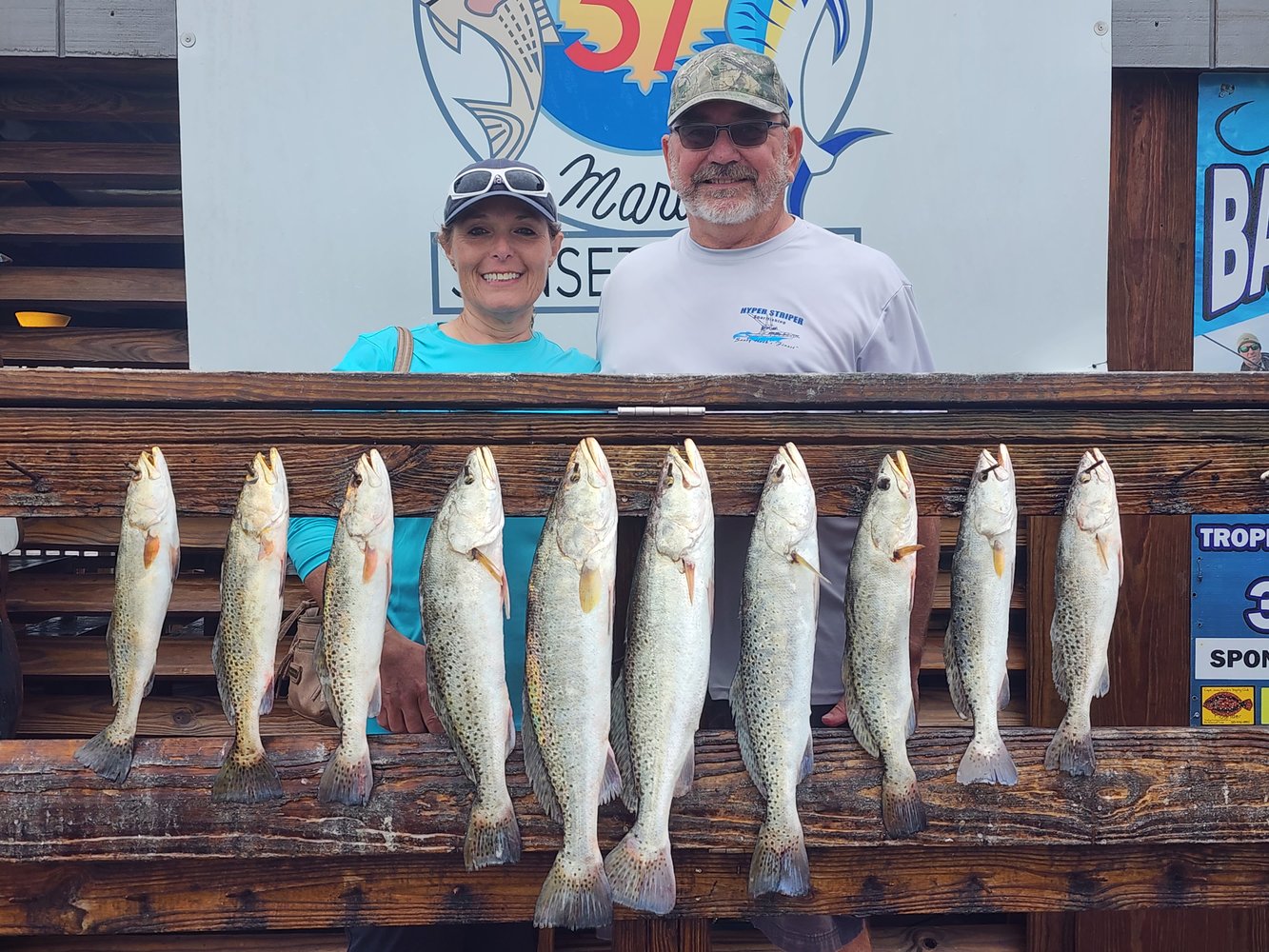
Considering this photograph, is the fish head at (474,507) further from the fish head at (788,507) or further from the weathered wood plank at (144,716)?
the weathered wood plank at (144,716)

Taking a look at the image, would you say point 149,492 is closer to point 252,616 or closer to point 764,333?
point 252,616

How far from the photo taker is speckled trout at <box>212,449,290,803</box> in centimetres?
186

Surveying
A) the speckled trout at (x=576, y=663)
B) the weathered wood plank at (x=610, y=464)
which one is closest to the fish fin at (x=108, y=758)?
the weathered wood plank at (x=610, y=464)

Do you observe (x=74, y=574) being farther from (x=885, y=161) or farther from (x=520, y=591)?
(x=885, y=161)

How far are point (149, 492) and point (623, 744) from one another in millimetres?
1031

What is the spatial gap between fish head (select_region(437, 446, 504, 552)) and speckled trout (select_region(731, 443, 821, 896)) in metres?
0.51

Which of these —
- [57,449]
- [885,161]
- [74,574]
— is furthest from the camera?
[74,574]

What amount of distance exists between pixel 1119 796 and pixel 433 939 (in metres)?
1.71

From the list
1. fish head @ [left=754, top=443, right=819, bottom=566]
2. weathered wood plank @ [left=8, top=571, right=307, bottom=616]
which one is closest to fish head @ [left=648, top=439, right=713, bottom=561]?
fish head @ [left=754, top=443, right=819, bottom=566]

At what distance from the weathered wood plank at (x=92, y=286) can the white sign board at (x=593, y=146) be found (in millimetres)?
617

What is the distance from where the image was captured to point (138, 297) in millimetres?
3666

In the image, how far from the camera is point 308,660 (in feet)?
8.21

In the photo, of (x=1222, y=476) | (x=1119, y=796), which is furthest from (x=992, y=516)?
(x=1119, y=796)

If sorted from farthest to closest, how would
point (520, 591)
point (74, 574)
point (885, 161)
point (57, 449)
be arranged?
point (74, 574)
point (885, 161)
point (520, 591)
point (57, 449)
